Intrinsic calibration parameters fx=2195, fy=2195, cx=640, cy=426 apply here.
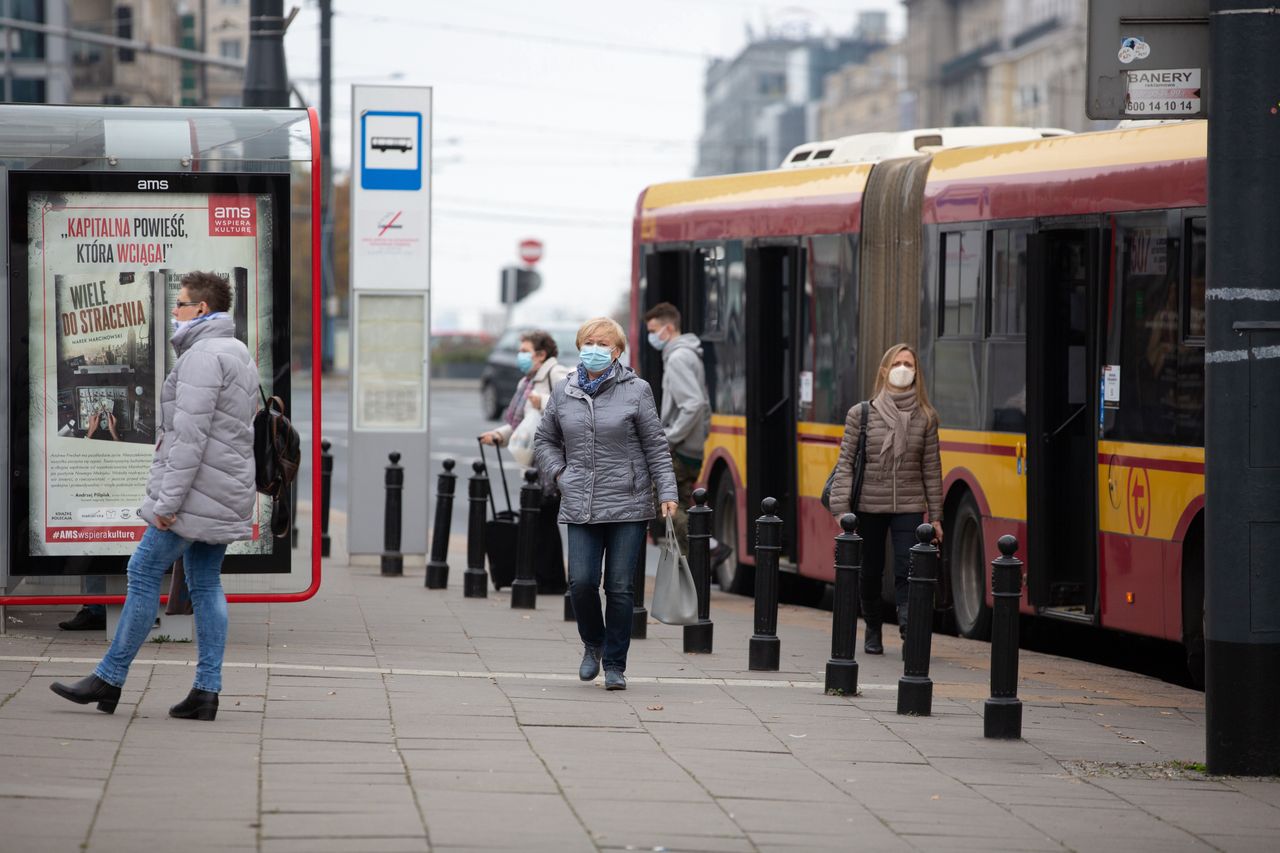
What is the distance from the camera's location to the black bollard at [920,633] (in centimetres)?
966

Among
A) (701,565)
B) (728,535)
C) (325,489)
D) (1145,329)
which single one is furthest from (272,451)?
(325,489)

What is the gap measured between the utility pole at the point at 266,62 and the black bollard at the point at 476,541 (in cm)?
406

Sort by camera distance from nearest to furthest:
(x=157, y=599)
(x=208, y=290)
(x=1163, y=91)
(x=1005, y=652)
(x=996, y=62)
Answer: (x=1163, y=91) → (x=157, y=599) → (x=208, y=290) → (x=1005, y=652) → (x=996, y=62)

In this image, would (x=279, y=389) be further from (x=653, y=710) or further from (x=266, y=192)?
(x=653, y=710)

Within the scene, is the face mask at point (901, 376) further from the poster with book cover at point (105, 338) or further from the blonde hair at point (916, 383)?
the poster with book cover at point (105, 338)

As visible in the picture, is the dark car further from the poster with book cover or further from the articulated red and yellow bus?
the poster with book cover

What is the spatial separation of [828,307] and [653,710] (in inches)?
231

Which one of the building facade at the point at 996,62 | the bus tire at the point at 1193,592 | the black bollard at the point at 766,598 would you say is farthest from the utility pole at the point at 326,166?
the building facade at the point at 996,62

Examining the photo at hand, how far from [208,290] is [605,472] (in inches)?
81.7

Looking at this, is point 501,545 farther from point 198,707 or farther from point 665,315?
point 198,707

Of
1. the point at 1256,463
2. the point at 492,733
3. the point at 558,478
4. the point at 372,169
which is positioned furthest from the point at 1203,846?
the point at 372,169

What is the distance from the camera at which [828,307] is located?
14.9 meters

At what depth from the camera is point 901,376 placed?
11.8 m

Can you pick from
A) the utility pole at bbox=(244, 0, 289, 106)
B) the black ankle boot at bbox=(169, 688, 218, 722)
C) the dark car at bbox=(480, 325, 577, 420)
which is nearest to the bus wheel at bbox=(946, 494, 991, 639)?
the black ankle boot at bbox=(169, 688, 218, 722)
